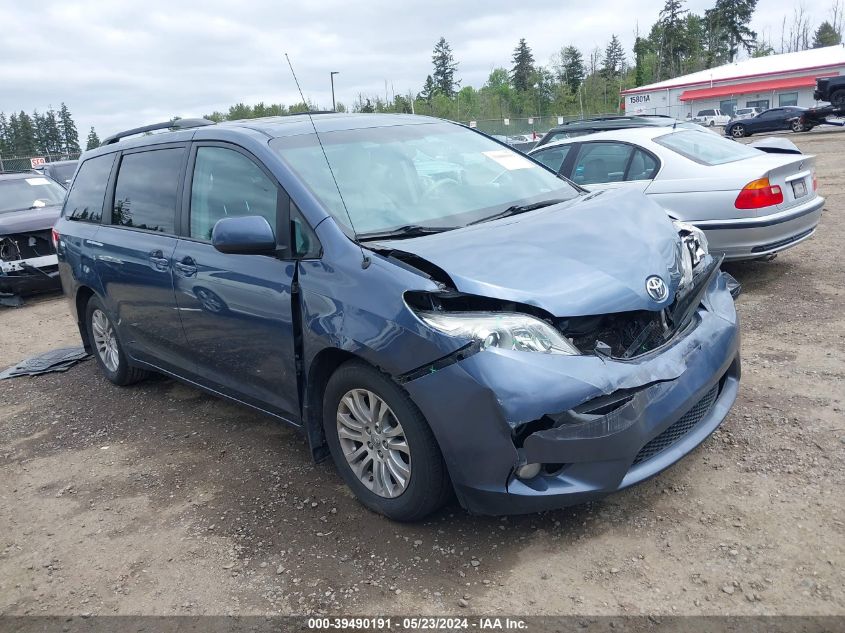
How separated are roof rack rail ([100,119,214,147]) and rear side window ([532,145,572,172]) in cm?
402

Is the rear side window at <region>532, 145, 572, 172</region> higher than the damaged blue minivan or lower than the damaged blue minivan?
higher

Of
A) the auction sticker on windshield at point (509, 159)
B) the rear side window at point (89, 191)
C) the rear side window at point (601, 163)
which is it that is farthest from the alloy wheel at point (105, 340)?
the rear side window at point (601, 163)

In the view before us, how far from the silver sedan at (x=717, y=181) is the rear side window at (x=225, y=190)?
3.38m

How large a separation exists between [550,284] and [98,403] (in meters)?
3.94

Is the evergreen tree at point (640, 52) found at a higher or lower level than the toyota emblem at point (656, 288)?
higher

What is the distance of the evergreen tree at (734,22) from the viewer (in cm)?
8569

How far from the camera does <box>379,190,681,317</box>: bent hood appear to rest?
9.07ft

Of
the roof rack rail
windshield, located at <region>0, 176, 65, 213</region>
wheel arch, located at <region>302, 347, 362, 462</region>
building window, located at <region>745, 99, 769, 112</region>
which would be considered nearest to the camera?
wheel arch, located at <region>302, 347, 362, 462</region>

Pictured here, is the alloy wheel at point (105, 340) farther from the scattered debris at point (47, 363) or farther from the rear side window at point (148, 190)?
the rear side window at point (148, 190)

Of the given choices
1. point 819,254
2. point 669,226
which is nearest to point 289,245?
point 669,226

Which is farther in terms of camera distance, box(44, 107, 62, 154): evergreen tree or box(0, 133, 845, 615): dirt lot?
box(44, 107, 62, 154): evergreen tree

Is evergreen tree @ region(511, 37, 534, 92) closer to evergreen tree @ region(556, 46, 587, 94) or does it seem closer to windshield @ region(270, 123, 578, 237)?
evergreen tree @ region(556, 46, 587, 94)

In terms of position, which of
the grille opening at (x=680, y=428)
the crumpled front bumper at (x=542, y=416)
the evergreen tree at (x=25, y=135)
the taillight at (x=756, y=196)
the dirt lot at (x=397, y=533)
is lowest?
the dirt lot at (x=397, y=533)

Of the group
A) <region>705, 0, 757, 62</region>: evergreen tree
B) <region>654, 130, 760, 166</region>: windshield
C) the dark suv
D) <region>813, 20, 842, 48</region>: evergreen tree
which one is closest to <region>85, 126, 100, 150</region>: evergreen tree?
<region>654, 130, 760, 166</region>: windshield
